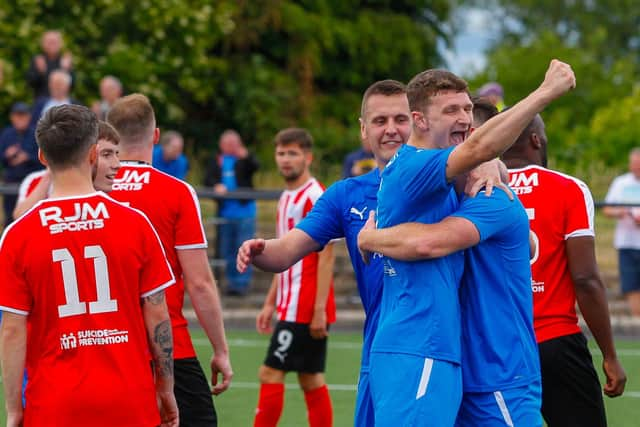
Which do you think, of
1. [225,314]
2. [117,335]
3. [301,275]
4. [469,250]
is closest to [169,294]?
[117,335]

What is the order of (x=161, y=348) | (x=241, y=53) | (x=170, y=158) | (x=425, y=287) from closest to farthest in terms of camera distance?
1. (x=425, y=287)
2. (x=161, y=348)
3. (x=170, y=158)
4. (x=241, y=53)

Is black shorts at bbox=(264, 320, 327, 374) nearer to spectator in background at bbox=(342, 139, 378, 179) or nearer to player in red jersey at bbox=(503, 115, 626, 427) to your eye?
player in red jersey at bbox=(503, 115, 626, 427)

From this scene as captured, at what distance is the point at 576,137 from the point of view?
2270 centimetres

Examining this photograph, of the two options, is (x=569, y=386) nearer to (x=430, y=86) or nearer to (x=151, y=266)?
(x=430, y=86)

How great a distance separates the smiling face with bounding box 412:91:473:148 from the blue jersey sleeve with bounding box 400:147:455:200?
0.14 meters

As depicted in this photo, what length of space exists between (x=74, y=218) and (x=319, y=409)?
4178mm

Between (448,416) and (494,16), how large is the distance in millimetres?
69258

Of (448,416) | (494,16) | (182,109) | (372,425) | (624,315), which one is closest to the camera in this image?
(448,416)

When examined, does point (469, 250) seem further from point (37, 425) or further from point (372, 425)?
point (37, 425)

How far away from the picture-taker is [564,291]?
240 inches

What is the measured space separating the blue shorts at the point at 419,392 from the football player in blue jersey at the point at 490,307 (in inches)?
4.9

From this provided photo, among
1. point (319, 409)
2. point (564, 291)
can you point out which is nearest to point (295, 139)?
point (319, 409)

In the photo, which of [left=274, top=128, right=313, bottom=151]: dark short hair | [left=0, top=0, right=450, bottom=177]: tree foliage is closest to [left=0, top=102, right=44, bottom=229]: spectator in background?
[left=0, top=0, right=450, bottom=177]: tree foliage

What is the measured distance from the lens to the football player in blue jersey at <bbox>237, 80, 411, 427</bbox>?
5.70 meters
